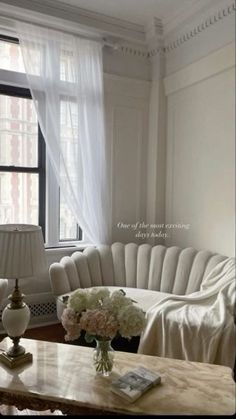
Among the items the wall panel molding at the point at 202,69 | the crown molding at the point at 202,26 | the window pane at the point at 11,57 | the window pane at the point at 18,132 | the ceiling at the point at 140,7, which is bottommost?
the window pane at the point at 18,132

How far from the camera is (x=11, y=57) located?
2768mm

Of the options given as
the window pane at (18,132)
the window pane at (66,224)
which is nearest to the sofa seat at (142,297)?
the window pane at (66,224)

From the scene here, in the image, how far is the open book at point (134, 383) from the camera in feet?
3.94

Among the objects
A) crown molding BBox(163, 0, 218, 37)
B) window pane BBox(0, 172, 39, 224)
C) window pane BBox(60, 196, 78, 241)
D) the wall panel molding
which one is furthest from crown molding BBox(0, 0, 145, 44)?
window pane BBox(60, 196, 78, 241)

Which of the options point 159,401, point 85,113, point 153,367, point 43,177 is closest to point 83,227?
point 43,177

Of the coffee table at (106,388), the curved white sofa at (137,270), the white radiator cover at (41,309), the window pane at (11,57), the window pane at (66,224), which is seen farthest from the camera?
the window pane at (66,224)

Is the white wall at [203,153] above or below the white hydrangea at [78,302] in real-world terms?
above

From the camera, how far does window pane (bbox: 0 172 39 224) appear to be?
2.81 meters

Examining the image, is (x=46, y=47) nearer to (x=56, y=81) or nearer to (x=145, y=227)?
(x=56, y=81)

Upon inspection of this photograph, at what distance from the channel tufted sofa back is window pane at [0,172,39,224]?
1.81 feet

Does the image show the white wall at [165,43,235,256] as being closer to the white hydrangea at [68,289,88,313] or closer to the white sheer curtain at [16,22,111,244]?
the white sheer curtain at [16,22,111,244]

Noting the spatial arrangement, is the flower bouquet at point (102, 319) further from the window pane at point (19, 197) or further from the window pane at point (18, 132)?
the window pane at point (18, 132)

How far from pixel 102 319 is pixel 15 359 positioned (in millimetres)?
514

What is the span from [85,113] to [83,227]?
1.05 m
